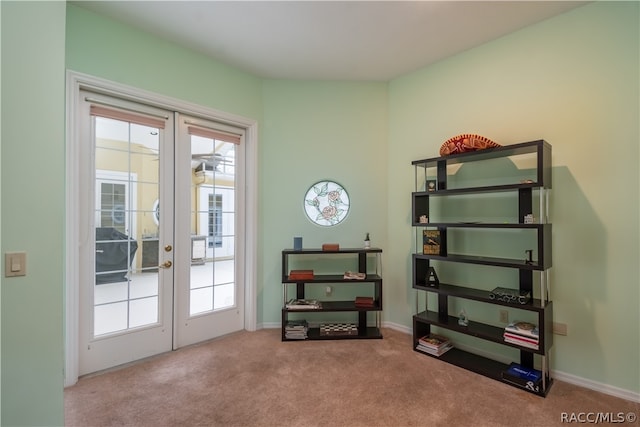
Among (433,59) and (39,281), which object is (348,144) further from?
(39,281)

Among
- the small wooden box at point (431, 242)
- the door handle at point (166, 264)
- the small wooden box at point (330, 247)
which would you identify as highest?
the small wooden box at point (431, 242)

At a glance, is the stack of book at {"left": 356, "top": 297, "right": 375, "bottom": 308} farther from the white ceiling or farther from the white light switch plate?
the white light switch plate

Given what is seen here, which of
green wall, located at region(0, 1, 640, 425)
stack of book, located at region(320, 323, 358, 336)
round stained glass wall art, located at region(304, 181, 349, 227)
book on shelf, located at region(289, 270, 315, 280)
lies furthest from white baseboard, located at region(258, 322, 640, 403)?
round stained glass wall art, located at region(304, 181, 349, 227)

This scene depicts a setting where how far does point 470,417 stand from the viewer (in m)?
1.85

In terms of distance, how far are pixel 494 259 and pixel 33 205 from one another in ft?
9.92

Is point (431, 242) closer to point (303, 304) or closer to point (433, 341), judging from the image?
point (433, 341)

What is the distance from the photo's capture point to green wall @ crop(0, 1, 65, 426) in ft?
4.04

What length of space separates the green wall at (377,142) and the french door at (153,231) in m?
0.33

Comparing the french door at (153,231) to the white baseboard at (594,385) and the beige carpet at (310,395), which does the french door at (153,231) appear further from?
the white baseboard at (594,385)

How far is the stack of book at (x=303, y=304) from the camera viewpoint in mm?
3027

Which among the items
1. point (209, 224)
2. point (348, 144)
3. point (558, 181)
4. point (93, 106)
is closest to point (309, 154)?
point (348, 144)

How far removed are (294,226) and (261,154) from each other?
928 millimetres

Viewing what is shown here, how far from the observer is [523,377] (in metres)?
2.18

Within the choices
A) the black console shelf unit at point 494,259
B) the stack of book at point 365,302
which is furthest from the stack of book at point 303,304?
the black console shelf unit at point 494,259
